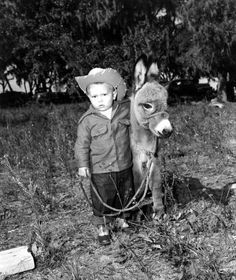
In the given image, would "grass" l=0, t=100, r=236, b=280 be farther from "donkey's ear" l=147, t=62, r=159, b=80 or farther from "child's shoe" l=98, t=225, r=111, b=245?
"donkey's ear" l=147, t=62, r=159, b=80

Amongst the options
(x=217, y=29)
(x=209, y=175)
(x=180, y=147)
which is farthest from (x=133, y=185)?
(x=217, y=29)

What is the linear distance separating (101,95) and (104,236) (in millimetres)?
1284

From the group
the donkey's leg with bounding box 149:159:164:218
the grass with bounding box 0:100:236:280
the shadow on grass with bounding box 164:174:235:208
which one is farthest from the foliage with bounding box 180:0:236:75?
the donkey's leg with bounding box 149:159:164:218

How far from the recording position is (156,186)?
143 inches

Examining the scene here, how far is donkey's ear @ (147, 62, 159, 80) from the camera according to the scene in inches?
123

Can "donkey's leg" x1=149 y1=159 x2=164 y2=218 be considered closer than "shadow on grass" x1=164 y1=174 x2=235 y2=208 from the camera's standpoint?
Yes

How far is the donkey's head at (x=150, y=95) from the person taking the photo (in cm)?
311

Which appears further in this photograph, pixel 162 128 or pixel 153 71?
pixel 153 71

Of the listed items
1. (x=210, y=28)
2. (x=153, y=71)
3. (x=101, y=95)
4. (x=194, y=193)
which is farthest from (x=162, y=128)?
(x=210, y=28)

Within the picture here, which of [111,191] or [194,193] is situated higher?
[111,191]

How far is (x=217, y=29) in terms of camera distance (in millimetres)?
18031

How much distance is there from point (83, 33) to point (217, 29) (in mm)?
7389

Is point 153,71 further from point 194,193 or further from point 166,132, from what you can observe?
point 194,193

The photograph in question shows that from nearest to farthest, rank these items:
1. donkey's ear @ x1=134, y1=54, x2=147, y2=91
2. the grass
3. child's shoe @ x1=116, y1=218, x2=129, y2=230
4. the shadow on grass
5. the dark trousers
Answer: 1. the grass
2. donkey's ear @ x1=134, y1=54, x2=147, y2=91
3. the dark trousers
4. child's shoe @ x1=116, y1=218, x2=129, y2=230
5. the shadow on grass
